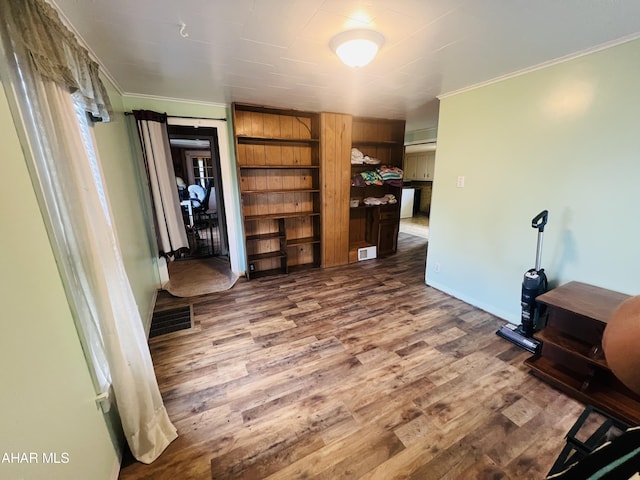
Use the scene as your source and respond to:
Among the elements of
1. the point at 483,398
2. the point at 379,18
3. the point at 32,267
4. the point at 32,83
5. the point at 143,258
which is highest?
the point at 379,18

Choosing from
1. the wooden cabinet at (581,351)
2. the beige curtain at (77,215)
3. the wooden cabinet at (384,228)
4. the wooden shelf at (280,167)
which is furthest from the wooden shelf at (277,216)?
the wooden cabinet at (581,351)

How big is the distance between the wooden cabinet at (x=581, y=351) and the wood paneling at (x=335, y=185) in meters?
2.60

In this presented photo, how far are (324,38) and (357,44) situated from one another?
22cm

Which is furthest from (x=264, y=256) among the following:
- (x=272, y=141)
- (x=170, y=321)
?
(x=272, y=141)

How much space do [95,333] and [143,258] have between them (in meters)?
1.84

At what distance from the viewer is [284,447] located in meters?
1.40

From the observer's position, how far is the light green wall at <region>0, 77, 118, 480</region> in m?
0.72

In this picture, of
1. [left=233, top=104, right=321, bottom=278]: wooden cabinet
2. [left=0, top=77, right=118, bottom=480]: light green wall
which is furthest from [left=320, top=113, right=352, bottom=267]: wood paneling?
[left=0, top=77, right=118, bottom=480]: light green wall

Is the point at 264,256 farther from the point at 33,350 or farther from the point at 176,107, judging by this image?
the point at 33,350

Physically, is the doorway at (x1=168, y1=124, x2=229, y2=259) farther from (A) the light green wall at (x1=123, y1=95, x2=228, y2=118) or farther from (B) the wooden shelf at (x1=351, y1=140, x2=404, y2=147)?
(B) the wooden shelf at (x1=351, y1=140, x2=404, y2=147)

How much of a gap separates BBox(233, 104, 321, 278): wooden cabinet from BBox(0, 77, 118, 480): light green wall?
2.48 meters

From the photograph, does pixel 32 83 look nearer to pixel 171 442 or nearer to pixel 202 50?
pixel 202 50

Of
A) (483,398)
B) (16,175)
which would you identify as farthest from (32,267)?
(483,398)

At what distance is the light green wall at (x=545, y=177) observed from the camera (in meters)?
1.77
